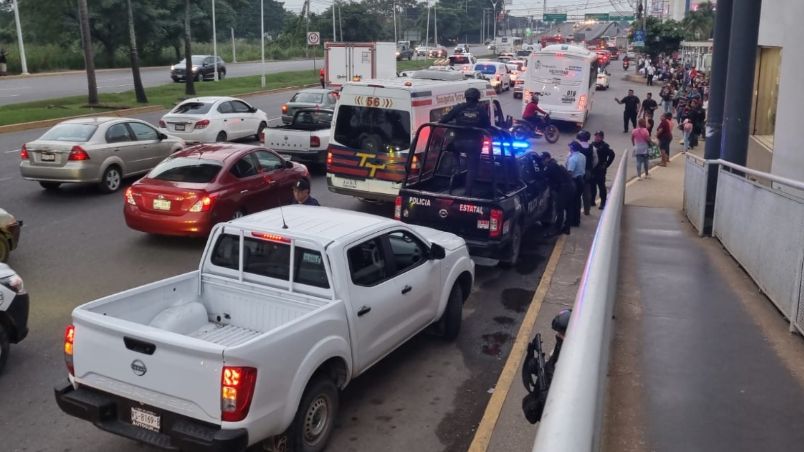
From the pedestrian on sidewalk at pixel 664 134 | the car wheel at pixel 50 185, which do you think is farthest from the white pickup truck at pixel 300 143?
the pedestrian on sidewalk at pixel 664 134

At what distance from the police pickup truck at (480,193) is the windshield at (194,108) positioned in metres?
10.1

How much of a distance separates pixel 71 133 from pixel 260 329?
34.5 ft

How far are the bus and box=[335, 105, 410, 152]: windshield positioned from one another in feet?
56.2

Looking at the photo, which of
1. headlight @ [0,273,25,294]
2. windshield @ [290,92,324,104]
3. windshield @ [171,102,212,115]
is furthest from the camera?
windshield @ [290,92,324,104]

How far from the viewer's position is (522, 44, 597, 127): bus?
29297 mm

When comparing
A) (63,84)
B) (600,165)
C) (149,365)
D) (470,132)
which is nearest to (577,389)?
(149,365)

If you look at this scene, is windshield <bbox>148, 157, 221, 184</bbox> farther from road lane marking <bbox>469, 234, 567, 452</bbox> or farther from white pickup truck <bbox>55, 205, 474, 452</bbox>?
road lane marking <bbox>469, 234, 567, 452</bbox>

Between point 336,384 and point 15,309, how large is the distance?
10.6 feet

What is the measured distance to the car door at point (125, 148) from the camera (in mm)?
15219

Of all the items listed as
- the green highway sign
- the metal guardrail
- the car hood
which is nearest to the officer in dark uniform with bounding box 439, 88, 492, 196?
the car hood

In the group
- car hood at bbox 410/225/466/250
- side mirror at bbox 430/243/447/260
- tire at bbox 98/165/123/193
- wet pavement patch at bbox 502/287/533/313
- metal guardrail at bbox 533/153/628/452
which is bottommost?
wet pavement patch at bbox 502/287/533/313

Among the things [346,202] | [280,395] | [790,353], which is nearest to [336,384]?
[280,395]

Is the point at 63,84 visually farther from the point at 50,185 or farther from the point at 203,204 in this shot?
the point at 203,204

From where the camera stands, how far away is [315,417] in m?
5.72
